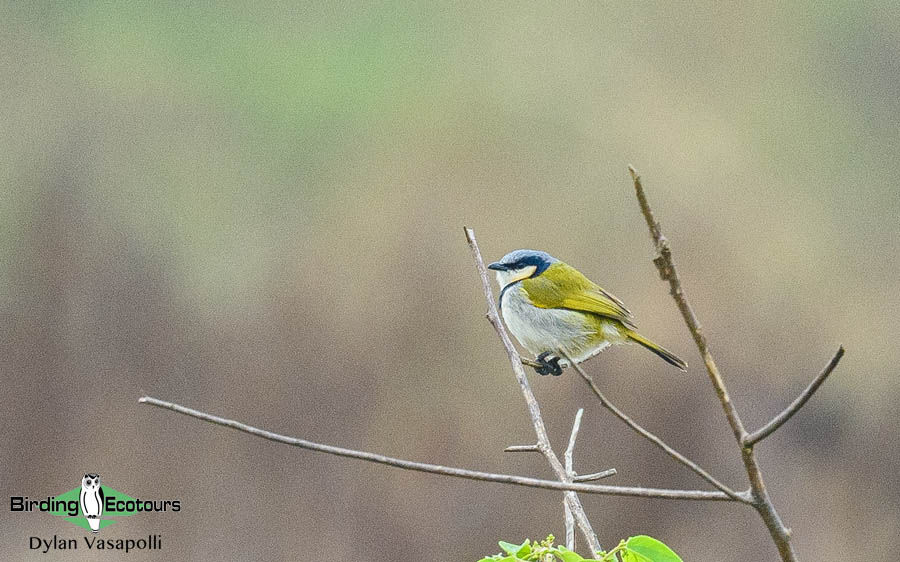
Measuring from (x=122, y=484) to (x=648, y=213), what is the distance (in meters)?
4.26

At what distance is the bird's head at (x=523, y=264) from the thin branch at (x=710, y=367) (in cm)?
163

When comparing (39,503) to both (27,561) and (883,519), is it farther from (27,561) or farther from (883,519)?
(883,519)

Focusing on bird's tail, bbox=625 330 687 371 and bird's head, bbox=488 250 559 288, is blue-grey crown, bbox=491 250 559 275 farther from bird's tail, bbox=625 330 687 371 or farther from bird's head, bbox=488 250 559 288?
bird's tail, bbox=625 330 687 371

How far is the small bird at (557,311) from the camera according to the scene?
7.50 ft

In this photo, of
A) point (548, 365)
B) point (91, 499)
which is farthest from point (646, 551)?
point (91, 499)

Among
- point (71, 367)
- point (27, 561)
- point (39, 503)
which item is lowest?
point (27, 561)

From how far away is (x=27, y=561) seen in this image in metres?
4.26

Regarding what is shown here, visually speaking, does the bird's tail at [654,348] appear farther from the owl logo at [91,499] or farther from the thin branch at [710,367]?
the owl logo at [91,499]

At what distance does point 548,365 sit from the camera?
206cm

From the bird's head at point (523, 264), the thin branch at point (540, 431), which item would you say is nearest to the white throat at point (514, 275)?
the bird's head at point (523, 264)

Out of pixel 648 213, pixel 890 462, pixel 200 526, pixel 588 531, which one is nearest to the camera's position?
pixel 648 213

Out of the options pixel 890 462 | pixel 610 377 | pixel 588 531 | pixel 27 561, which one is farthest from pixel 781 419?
pixel 890 462

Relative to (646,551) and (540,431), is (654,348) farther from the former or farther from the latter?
(646,551)

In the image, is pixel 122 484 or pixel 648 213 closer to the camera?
pixel 648 213
